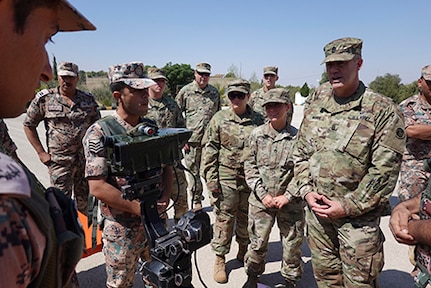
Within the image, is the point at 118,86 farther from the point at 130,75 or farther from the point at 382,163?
the point at 382,163

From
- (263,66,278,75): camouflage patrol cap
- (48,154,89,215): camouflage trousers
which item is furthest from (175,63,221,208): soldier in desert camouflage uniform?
(48,154,89,215): camouflage trousers

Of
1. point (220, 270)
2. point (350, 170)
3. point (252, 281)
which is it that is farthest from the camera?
point (220, 270)

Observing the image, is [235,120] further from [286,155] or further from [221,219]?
[221,219]

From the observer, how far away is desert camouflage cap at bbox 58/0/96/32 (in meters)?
0.84

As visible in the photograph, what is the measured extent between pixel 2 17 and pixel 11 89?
160 millimetres

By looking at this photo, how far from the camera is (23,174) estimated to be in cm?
55

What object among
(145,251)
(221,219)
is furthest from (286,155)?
(145,251)

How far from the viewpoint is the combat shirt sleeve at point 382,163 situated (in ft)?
7.22

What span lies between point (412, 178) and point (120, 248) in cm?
343

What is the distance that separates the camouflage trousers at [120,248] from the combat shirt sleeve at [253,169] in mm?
1362

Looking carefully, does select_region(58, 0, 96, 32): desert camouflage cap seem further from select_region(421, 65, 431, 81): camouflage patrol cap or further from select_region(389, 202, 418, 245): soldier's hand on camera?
select_region(421, 65, 431, 81): camouflage patrol cap

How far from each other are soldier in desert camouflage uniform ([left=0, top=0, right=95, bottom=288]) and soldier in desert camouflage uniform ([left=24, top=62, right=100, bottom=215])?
140 inches

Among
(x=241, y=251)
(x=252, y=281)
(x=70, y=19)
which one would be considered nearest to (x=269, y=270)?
(x=241, y=251)

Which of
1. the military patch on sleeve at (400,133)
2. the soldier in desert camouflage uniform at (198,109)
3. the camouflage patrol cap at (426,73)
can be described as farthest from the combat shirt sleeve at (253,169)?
the soldier in desert camouflage uniform at (198,109)
